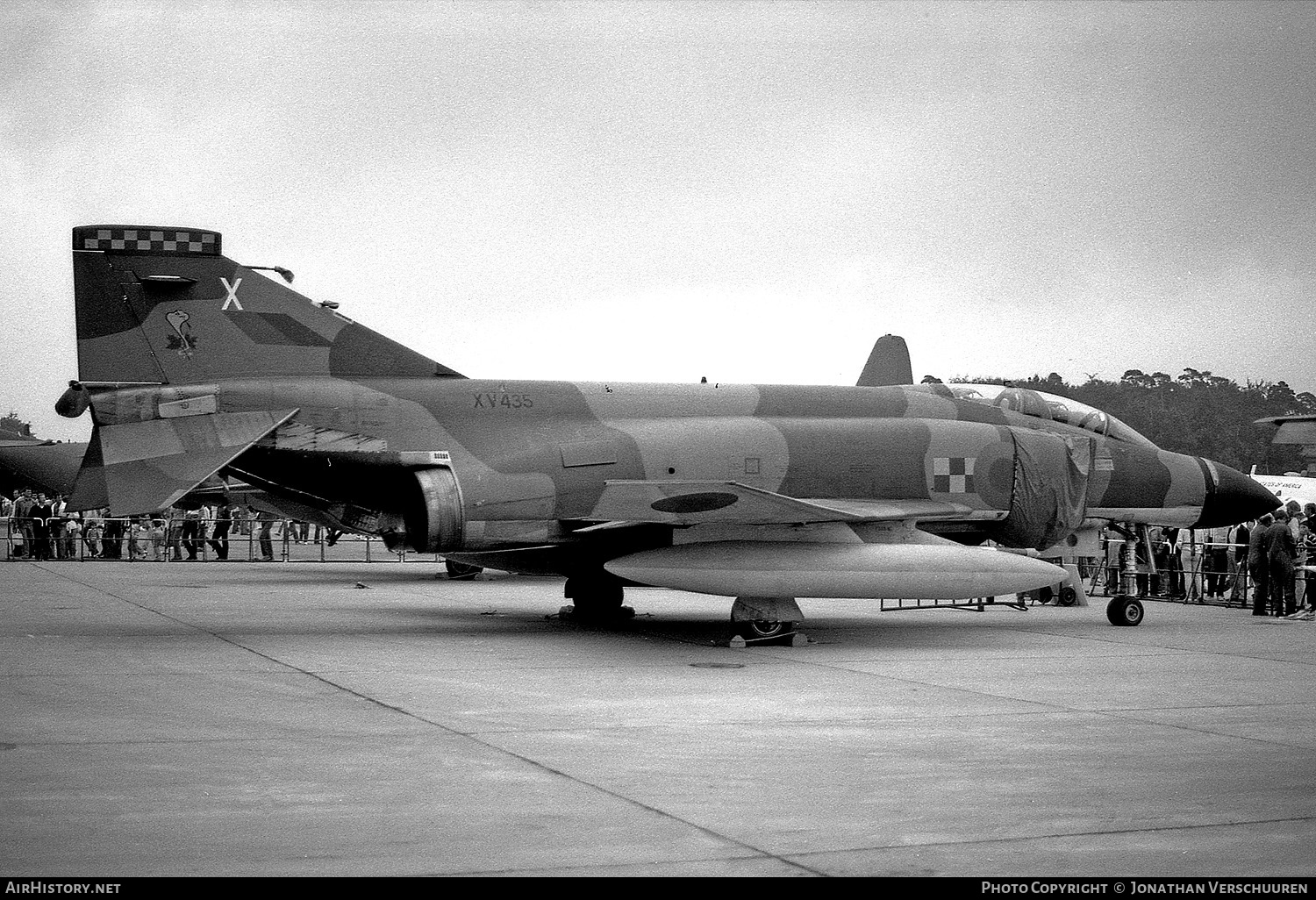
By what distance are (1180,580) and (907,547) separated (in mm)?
11595

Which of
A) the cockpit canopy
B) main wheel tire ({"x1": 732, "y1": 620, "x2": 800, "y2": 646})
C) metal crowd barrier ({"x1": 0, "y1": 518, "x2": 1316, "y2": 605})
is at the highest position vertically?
the cockpit canopy

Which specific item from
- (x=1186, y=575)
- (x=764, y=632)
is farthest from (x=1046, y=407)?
(x=1186, y=575)

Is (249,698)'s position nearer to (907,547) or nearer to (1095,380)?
(907,547)

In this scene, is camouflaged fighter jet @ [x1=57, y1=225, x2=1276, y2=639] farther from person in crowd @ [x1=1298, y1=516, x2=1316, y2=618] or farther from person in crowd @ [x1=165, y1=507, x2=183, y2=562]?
person in crowd @ [x1=165, y1=507, x2=183, y2=562]

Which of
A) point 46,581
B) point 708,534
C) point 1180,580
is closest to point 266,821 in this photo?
point 708,534

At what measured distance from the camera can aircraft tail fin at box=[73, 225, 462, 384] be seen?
44.2 ft

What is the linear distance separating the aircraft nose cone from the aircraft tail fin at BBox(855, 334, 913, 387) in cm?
1092

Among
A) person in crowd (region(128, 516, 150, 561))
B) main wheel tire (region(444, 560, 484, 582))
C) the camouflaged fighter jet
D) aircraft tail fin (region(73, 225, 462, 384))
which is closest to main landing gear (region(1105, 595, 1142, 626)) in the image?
the camouflaged fighter jet

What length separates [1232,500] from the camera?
56.6 feet

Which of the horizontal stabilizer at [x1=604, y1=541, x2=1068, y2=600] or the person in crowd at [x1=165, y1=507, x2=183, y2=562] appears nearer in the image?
the horizontal stabilizer at [x1=604, y1=541, x2=1068, y2=600]

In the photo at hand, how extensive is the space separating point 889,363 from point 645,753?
71.5ft

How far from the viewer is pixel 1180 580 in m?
23.1

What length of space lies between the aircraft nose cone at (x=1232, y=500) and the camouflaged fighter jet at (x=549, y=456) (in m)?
2.10

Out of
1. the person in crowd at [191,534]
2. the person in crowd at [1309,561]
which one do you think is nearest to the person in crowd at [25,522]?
the person in crowd at [191,534]
